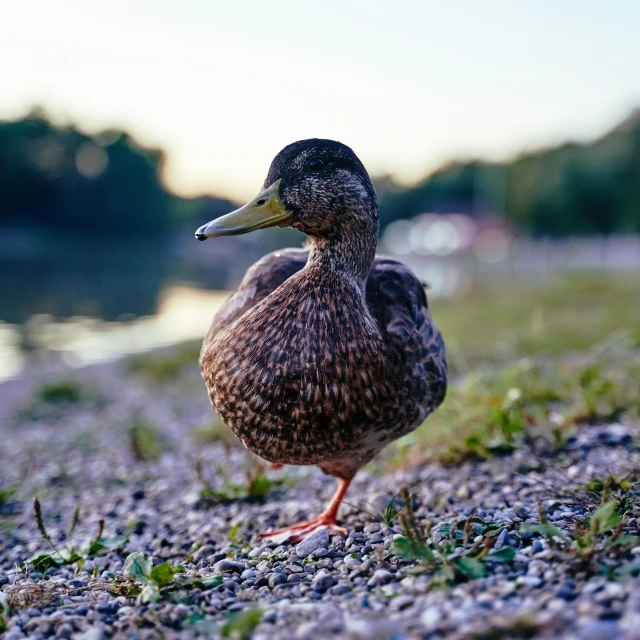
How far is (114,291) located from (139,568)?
27.6 meters

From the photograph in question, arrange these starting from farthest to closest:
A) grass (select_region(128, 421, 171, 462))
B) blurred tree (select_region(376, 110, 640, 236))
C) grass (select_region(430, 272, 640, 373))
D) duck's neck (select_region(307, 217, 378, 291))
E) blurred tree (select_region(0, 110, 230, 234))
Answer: blurred tree (select_region(0, 110, 230, 234)) → blurred tree (select_region(376, 110, 640, 236)) → grass (select_region(430, 272, 640, 373)) → grass (select_region(128, 421, 171, 462)) → duck's neck (select_region(307, 217, 378, 291))

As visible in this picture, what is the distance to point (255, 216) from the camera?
128 inches

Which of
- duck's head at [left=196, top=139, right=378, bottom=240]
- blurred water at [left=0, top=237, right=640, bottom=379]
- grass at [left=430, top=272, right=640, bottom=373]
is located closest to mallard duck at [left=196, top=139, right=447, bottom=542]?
duck's head at [left=196, top=139, right=378, bottom=240]

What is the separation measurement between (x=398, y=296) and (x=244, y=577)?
1.54 metres

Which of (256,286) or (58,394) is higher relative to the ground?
(256,286)

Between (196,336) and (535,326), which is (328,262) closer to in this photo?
(535,326)

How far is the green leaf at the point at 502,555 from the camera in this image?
7.93 ft

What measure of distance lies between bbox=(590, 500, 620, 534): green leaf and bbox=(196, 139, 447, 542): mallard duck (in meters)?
1.08

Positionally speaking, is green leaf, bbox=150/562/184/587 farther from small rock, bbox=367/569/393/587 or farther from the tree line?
the tree line

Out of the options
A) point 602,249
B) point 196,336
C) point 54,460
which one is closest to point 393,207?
point 602,249

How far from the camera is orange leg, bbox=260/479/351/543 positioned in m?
3.53

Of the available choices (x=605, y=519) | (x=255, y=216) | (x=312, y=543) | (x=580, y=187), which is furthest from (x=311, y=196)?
(x=580, y=187)

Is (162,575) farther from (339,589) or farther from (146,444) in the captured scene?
(146,444)

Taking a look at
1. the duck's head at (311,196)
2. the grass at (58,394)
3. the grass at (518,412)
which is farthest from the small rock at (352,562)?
the grass at (58,394)
